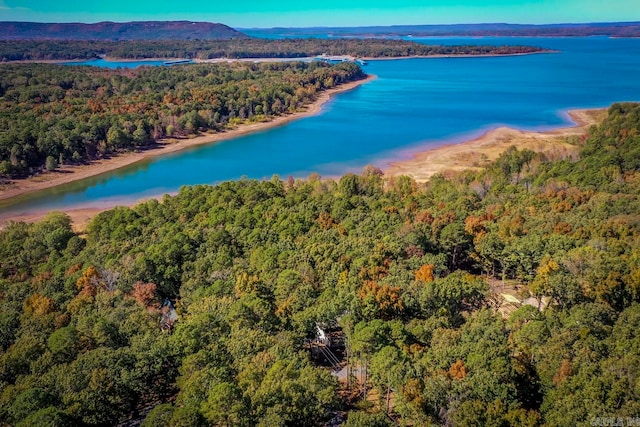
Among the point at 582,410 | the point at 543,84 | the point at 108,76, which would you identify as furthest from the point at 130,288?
the point at 543,84

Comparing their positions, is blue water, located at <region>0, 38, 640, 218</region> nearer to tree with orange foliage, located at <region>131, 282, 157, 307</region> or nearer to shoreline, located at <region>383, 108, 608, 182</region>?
shoreline, located at <region>383, 108, 608, 182</region>

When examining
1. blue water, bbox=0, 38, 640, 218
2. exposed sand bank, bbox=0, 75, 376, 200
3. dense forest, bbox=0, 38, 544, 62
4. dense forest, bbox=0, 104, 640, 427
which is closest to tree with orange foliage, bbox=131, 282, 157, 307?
dense forest, bbox=0, 104, 640, 427

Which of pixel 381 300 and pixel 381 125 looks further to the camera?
pixel 381 125

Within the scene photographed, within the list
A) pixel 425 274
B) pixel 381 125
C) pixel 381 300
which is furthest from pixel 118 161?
pixel 381 300

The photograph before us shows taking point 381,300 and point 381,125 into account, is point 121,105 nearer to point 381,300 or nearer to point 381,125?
point 381,125

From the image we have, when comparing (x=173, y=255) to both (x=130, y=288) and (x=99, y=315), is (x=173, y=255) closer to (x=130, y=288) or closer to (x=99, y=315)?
(x=130, y=288)

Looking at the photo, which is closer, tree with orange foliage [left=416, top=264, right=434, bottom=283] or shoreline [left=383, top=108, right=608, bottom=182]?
tree with orange foliage [left=416, top=264, right=434, bottom=283]

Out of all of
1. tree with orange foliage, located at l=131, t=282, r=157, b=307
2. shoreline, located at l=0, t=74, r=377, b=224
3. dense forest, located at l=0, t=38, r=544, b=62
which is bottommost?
shoreline, located at l=0, t=74, r=377, b=224
